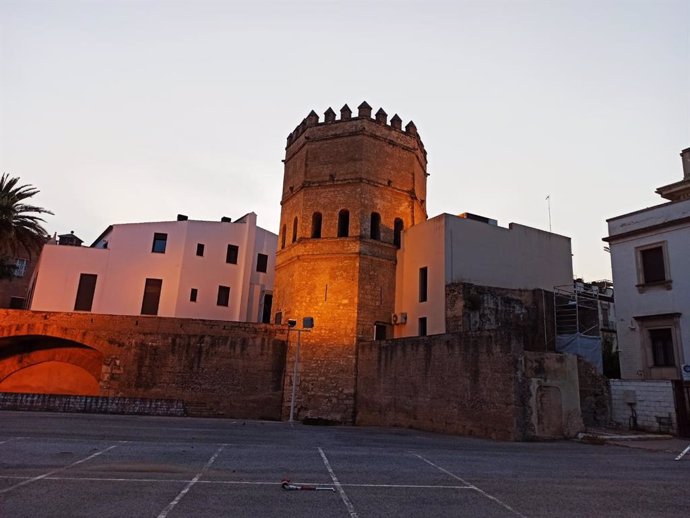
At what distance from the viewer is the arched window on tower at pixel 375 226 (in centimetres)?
2305

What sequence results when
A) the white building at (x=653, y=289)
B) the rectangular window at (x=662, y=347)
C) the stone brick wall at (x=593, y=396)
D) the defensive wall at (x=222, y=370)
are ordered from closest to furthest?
the defensive wall at (x=222, y=370) → the stone brick wall at (x=593, y=396) → the white building at (x=653, y=289) → the rectangular window at (x=662, y=347)

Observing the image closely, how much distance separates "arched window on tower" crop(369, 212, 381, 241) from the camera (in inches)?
907

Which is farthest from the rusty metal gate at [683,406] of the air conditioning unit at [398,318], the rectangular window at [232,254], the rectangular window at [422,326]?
the rectangular window at [232,254]

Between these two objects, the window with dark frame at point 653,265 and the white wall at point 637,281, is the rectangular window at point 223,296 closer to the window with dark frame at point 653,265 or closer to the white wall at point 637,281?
the white wall at point 637,281

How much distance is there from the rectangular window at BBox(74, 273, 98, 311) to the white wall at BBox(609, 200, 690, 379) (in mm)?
27188

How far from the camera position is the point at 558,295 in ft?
75.0

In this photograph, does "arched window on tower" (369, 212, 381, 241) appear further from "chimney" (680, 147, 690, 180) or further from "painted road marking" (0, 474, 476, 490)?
"painted road marking" (0, 474, 476, 490)

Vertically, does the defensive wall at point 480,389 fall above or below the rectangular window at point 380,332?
below

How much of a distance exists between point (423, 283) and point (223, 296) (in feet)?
46.9

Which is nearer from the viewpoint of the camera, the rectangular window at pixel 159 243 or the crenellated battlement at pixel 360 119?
the crenellated battlement at pixel 360 119

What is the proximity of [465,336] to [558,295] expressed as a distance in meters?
9.12

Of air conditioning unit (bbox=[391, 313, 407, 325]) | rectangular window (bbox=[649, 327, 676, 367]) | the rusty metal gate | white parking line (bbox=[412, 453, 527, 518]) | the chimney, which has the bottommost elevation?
white parking line (bbox=[412, 453, 527, 518])

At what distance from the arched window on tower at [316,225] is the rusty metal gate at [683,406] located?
49.3ft

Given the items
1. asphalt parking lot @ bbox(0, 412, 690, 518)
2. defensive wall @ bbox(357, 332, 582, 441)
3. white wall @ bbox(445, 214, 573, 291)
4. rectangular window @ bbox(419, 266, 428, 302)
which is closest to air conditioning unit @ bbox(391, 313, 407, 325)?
rectangular window @ bbox(419, 266, 428, 302)
